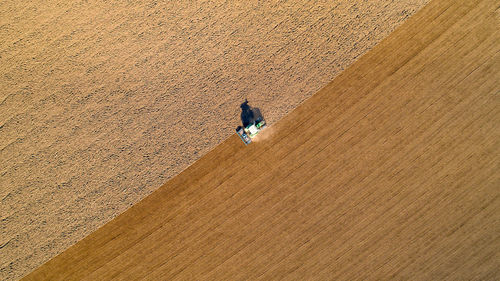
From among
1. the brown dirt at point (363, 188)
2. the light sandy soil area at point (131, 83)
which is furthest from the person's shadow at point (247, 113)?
the brown dirt at point (363, 188)

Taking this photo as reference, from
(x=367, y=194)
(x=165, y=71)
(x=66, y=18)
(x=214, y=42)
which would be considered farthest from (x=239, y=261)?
(x=66, y=18)

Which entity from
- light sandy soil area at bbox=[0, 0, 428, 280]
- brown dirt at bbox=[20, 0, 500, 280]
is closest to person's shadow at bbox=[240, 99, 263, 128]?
light sandy soil area at bbox=[0, 0, 428, 280]

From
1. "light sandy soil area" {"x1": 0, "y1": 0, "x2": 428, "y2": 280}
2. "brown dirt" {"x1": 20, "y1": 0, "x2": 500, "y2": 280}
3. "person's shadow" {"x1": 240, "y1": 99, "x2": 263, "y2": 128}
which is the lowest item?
"brown dirt" {"x1": 20, "y1": 0, "x2": 500, "y2": 280}

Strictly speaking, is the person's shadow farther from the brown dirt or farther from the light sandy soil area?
the brown dirt

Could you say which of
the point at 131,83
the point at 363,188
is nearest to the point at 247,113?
the point at 131,83

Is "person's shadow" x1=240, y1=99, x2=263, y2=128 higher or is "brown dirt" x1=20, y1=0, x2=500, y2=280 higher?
"person's shadow" x1=240, y1=99, x2=263, y2=128

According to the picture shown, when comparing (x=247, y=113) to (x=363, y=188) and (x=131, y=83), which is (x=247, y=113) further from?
(x=363, y=188)
